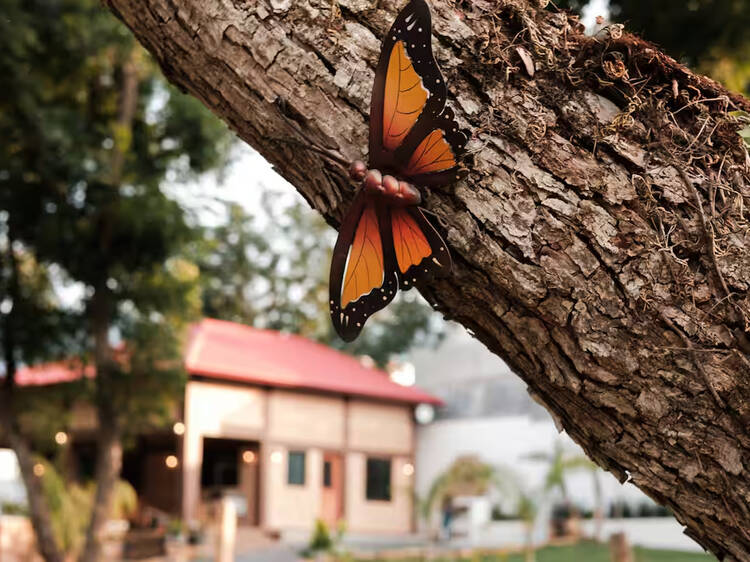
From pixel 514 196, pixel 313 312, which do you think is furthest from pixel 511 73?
pixel 313 312

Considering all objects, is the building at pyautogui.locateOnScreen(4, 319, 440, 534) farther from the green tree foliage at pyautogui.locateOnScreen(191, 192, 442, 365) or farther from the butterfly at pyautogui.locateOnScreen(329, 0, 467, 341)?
the butterfly at pyautogui.locateOnScreen(329, 0, 467, 341)

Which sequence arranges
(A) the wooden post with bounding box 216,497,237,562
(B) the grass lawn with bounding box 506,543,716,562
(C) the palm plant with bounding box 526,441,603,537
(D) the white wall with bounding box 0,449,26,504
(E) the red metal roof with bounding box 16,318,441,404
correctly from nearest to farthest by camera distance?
(A) the wooden post with bounding box 216,497,237,562
(B) the grass lawn with bounding box 506,543,716,562
(C) the palm plant with bounding box 526,441,603,537
(E) the red metal roof with bounding box 16,318,441,404
(D) the white wall with bounding box 0,449,26,504

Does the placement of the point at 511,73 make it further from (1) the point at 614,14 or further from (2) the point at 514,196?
(1) the point at 614,14

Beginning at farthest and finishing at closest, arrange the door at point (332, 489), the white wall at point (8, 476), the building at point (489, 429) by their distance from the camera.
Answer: the white wall at point (8, 476) < the door at point (332, 489) < the building at point (489, 429)

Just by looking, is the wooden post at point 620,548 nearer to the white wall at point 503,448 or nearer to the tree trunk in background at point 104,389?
the tree trunk in background at point 104,389

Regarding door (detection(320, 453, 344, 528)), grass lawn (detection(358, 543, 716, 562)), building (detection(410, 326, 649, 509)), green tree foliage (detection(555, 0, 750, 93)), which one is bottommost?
grass lawn (detection(358, 543, 716, 562))

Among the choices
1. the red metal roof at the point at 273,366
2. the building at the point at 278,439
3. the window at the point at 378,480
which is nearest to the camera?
the building at the point at 278,439

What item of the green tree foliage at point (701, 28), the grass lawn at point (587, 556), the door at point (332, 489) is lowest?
the grass lawn at point (587, 556)

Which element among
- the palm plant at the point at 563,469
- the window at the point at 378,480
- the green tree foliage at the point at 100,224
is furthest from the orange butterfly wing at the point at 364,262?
the window at the point at 378,480

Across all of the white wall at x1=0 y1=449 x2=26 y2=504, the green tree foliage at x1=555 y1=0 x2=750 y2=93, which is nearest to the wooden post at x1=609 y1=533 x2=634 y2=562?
the green tree foliage at x1=555 y1=0 x2=750 y2=93
